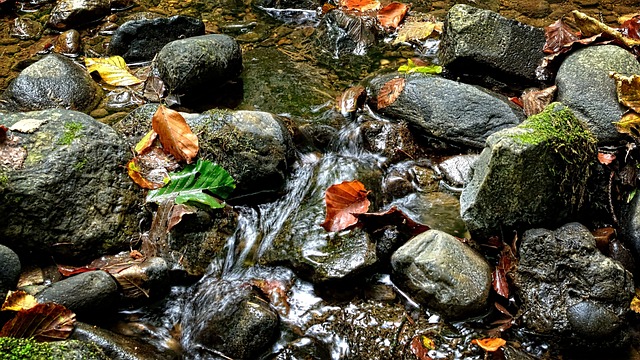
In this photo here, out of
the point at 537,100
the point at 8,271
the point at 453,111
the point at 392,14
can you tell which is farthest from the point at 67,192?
the point at 392,14

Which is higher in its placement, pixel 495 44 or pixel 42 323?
pixel 495 44

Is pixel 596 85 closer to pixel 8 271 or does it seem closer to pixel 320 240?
pixel 320 240

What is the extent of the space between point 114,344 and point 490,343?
85.5 inches

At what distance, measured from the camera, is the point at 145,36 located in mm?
5891

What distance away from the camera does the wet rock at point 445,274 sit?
325 centimetres

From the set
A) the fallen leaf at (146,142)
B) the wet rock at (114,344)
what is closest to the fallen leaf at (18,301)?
the wet rock at (114,344)

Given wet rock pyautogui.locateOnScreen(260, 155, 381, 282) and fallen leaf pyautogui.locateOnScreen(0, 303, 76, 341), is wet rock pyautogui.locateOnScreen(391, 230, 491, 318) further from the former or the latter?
fallen leaf pyautogui.locateOnScreen(0, 303, 76, 341)

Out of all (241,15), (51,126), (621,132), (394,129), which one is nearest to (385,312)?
(394,129)

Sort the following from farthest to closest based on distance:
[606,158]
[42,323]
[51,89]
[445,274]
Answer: [51,89]
[606,158]
[445,274]
[42,323]

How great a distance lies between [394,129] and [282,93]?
1311 mm

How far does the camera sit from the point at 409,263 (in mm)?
3410

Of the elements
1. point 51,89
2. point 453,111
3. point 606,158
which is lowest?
point 51,89

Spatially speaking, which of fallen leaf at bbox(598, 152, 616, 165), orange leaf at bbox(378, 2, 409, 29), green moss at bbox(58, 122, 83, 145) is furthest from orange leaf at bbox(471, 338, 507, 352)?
orange leaf at bbox(378, 2, 409, 29)

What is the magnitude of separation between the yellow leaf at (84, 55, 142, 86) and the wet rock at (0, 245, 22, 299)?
277cm
